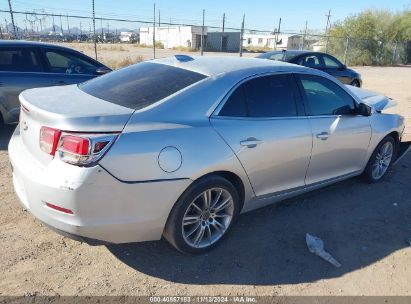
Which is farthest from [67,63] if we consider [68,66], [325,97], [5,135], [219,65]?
[325,97]

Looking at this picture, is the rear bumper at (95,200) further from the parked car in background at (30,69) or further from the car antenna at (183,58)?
the parked car in background at (30,69)

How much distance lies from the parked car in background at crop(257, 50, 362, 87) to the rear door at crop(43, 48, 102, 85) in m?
5.56

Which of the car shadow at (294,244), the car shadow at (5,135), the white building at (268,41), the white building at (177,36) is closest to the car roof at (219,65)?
the car shadow at (294,244)

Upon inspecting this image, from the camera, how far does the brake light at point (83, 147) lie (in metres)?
2.55

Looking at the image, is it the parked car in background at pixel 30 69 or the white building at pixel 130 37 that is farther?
the white building at pixel 130 37

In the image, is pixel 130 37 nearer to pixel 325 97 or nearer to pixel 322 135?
pixel 325 97

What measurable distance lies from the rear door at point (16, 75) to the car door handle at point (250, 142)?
421 cm

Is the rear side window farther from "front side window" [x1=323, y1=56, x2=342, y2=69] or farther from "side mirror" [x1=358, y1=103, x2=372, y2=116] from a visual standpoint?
"front side window" [x1=323, y1=56, x2=342, y2=69]

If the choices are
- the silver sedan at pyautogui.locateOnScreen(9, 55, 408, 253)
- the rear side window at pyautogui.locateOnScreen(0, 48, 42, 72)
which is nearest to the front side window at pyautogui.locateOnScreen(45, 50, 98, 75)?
the rear side window at pyautogui.locateOnScreen(0, 48, 42, 72)

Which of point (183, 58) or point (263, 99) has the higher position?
point (183, 58)

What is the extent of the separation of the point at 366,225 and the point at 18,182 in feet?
11.0

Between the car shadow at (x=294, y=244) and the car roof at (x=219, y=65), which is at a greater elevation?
the car roof at (x=219, y=65)

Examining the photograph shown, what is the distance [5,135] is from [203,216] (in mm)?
4710

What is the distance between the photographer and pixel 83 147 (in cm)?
255
